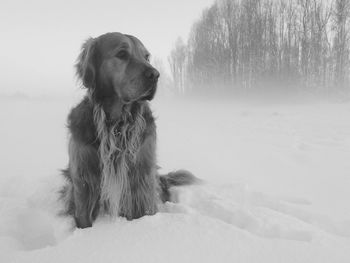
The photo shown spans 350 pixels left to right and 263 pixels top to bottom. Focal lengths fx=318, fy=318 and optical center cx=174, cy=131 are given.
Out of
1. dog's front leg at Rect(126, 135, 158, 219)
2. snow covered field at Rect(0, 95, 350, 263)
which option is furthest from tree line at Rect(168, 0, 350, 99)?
dog's front leg at Rect(126, 135, 158, 219)

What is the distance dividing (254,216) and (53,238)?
1.41 meters

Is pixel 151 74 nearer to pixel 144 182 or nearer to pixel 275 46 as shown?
pixel 144 182

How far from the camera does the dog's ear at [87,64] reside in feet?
7.90

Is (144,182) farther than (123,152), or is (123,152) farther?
(144,182)

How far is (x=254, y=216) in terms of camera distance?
7.09ft

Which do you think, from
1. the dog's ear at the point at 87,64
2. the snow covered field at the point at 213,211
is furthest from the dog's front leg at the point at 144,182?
the dog's ear at the point at 87,64

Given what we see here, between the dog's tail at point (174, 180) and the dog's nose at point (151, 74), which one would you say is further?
the dog's tail at point (174, 180)

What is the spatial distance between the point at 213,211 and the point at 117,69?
1.30m

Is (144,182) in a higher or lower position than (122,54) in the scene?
lower

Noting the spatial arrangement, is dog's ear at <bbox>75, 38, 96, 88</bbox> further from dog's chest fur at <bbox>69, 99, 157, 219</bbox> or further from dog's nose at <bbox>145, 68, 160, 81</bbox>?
dog's nose at <bbox>145, 68, 160, 81</bbox>

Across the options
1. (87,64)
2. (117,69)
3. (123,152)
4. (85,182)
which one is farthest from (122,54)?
(85,182)

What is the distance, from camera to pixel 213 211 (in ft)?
7.96

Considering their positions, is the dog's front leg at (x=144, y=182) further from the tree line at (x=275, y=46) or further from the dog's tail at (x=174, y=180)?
the tree line at (x=275, y=46)

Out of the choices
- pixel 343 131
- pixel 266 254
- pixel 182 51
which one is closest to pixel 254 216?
pixel 266 254
